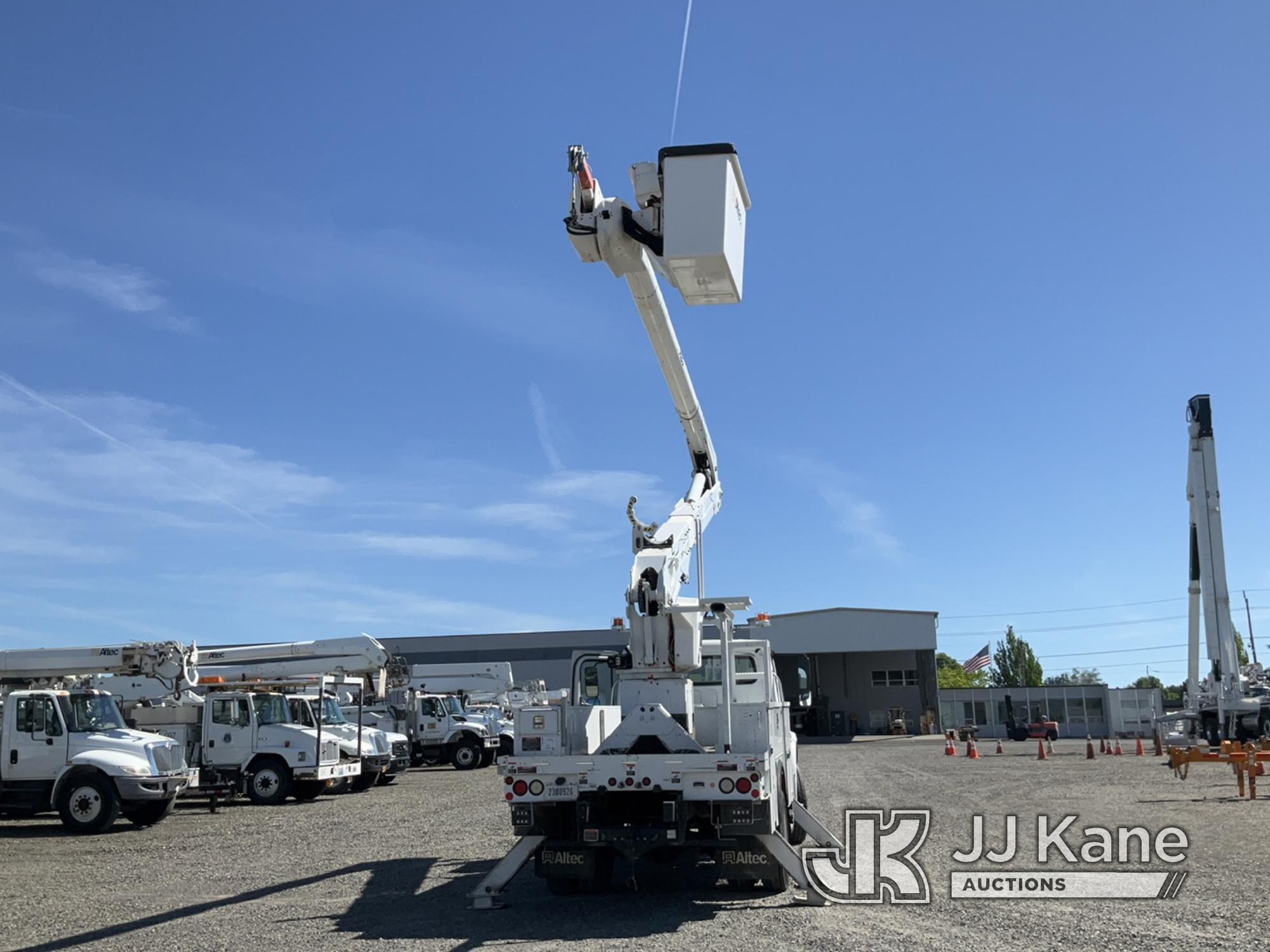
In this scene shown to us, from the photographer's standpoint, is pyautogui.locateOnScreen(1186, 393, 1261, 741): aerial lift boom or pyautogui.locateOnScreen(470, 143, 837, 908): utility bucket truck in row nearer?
pyautogui.locateOnScreen(470, 143, 837, 908): utility bucket truck in row

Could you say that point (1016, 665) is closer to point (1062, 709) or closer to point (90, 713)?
point (1062, 709)

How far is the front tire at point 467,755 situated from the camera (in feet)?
106

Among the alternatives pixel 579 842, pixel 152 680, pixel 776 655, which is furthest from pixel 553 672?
pixel 579 842

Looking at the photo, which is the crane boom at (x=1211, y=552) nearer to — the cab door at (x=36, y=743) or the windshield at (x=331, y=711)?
the windshield at (x=331, y=711)

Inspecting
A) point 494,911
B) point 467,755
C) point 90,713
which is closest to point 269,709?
point 90,713

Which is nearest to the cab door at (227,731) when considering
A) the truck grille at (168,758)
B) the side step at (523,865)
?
the truck grille at (168,758)

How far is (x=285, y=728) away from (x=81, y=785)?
518cm

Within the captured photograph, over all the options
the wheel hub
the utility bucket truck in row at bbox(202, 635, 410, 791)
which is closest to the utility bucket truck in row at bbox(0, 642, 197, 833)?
the wheel hub

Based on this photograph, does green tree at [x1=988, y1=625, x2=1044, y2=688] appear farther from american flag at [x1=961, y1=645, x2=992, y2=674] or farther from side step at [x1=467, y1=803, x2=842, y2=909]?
side step at [x1=467, y1=803, x2=842, y2=909]

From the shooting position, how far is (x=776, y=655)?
1374 centimetres

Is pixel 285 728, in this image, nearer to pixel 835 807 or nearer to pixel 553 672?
pixel 835 807

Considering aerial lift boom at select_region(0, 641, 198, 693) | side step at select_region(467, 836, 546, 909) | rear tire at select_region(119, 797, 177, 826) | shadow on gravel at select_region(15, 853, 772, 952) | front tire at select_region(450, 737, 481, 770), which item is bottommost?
front tire at select_region(450, 737, 481, 770)

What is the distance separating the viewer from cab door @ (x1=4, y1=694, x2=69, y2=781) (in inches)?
701

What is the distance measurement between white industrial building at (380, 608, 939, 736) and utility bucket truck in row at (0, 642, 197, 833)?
39123mm
